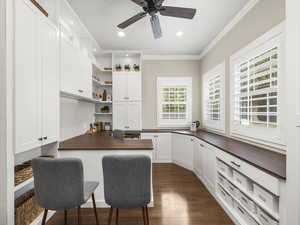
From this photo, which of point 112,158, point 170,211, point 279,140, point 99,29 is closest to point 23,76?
point 112,158

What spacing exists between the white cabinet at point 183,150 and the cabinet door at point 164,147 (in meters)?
0.13

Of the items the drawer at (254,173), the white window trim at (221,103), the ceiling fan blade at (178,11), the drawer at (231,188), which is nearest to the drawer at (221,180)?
the drawer at (231,188)

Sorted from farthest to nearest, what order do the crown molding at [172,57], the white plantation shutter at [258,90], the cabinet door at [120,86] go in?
the crown molding at [172,57], the cabinet door at [120,86], the white plantation shutter at [258,90]

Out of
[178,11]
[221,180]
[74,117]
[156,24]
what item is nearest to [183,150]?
[221,180]

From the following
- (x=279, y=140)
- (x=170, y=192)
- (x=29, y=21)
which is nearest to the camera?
(x=29, y=21)

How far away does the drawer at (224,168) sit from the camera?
2066 mm

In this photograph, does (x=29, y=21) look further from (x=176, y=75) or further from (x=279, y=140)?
(x=176, y=75)

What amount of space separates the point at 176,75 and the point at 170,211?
11.0 ft

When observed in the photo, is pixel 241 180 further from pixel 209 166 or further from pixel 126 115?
pixel 126 115

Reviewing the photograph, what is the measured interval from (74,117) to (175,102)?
2.63 m

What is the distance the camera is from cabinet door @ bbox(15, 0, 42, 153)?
4.52 feet

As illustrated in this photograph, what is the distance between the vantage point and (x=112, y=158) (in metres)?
1.40

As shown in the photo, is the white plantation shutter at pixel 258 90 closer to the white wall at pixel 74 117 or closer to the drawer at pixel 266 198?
the drawer at pixel 266 198

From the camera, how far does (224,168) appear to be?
2160 millimetres
